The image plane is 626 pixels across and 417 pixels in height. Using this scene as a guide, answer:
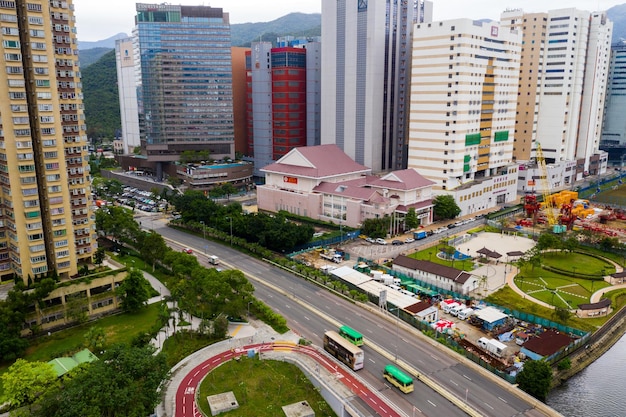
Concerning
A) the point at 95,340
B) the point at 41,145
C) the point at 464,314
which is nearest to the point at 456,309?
the point at 464,314

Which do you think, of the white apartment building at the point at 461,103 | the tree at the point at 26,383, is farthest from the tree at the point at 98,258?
the white apartment building at the point at 461,103

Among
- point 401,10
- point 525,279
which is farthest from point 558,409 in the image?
point 401,10

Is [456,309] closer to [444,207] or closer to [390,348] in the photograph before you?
[390,348]

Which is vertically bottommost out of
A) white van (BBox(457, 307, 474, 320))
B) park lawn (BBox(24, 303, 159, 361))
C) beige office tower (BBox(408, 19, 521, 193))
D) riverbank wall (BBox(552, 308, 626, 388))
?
riverbank wall (BBox(552, 308, 626, 388))


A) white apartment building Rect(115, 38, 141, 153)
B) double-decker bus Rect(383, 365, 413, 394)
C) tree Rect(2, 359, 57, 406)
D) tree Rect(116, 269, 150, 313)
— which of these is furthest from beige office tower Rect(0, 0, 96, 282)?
white apartment building Rect(115, 38, 141, 153)

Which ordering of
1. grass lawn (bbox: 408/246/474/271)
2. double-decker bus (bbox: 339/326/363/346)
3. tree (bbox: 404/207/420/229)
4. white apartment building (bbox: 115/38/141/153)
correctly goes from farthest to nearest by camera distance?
white apartment building (bbox: 115/38/141/153) → tree (bbox: 404/207/420/229) → grass lawn (bbox: 408/246/474/271) → double-decker bus (bbox: 339/326/363/346)

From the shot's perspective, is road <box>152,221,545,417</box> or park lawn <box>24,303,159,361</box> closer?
road <box>152,221,545,417</box>

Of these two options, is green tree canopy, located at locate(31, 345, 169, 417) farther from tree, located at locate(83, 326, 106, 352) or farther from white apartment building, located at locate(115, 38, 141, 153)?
white apartment building, located at locate(115, 38, 141, 153)

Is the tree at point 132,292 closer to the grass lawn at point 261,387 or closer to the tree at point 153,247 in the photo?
the tree at point 153,247

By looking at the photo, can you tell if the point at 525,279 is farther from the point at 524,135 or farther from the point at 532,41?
the point at 532,41
